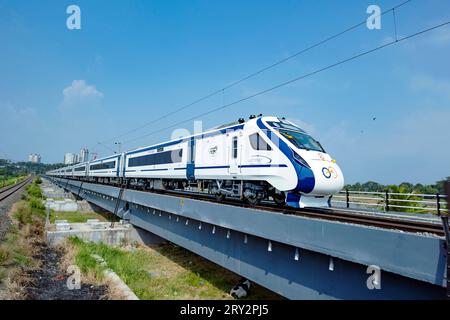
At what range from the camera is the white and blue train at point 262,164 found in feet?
30.5

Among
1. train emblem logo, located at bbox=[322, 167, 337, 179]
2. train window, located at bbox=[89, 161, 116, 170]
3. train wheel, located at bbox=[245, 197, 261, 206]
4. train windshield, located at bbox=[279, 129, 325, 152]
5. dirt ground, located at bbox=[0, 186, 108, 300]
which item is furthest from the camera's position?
train window, located at bbox=[89, 161, 116, 170]

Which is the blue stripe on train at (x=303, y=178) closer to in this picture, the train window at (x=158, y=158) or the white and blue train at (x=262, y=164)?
the white and blue train at (x=262, y=164)

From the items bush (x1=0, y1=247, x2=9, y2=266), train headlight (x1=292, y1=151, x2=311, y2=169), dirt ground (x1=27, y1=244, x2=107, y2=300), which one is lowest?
dirt ground (x1=27, y1=244, x2=107, y2=300)

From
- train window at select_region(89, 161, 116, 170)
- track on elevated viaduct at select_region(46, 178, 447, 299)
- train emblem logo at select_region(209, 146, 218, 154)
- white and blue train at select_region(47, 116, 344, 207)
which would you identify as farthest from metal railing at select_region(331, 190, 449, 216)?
train window at select_region(89, 161, 116, 170)

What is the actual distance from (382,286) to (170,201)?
9.46 meters

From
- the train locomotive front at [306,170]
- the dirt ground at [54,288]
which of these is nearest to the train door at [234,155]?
the train locomotive front at [306,170]

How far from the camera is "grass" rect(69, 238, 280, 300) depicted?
40.8 ft

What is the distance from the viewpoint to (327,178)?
939cm

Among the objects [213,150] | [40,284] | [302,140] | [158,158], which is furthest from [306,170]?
[158,158]

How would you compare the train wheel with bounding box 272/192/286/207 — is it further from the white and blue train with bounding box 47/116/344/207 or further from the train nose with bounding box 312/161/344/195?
the train nose with bounding box 312/161/344/195

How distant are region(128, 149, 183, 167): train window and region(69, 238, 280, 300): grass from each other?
20.5 ft

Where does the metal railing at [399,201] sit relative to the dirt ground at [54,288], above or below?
above
